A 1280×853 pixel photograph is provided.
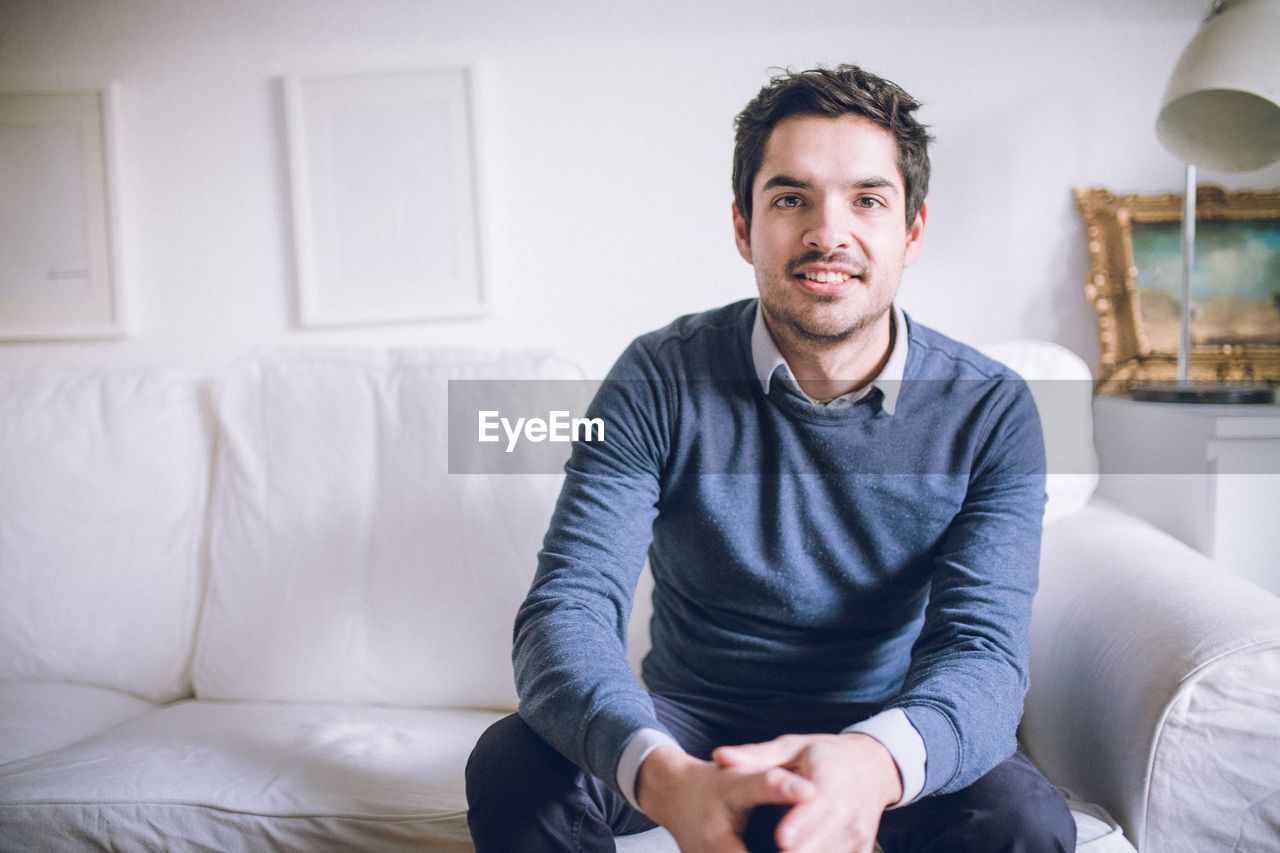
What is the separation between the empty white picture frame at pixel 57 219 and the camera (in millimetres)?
1728

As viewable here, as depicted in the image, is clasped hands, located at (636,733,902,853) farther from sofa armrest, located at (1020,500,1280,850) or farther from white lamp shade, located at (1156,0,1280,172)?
white lamp shade, located at (1156,0,1280,172)

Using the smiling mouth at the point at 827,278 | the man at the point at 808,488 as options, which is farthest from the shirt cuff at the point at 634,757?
the smiling mouth at the point at 827,278

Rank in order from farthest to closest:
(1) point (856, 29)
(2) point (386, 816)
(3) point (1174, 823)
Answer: (1) point (856, 29) < (2) point (386, 816) < (3) point (1174, 823)

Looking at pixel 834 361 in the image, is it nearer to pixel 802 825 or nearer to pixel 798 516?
pixel 798 516

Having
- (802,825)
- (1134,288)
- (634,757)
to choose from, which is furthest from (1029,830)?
(1134,288)

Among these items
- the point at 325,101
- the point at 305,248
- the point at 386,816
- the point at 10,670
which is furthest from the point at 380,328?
the point at 386,816

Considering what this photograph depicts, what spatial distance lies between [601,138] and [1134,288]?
1.04 metres

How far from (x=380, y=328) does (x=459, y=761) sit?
926 mm

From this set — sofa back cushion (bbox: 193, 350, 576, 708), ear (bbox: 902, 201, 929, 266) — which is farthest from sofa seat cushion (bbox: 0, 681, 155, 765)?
ear (bbox: 902, 201, 929, 266)

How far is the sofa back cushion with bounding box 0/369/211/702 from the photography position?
142 centimetres

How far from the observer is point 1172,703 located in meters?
0.87

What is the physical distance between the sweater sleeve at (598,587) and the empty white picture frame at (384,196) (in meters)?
0.71

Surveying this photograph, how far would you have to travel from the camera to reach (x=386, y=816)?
996 mm

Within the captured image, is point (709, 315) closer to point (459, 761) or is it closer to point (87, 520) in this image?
point (459, 761)
